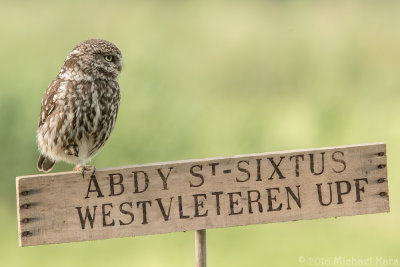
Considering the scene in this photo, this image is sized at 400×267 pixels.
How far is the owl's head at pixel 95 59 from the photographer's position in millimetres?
3219

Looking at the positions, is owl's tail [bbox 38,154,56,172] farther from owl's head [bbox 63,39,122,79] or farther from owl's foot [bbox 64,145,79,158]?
owl's head [bbox 63,39,122,79]

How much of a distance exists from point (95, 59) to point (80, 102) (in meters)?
0.17

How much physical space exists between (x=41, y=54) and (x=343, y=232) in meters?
2.13

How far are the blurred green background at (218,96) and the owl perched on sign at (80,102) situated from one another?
3.85 ft

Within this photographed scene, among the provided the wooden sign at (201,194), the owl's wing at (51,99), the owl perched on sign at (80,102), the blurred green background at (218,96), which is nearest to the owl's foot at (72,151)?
the owl perched on sign at (80,102)

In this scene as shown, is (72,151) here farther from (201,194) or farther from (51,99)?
(201,194)

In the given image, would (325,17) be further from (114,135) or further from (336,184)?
(336,184)

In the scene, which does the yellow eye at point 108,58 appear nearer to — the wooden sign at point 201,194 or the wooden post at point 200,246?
the wooden sign at point 201,194

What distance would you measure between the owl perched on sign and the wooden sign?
357 mm

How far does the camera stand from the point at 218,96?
22.3 ft

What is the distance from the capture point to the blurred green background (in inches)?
181

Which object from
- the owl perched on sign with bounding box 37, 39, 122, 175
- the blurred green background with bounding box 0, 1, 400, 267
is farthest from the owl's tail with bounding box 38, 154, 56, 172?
the blurred green background with bounding box 0, 1, 400, 267

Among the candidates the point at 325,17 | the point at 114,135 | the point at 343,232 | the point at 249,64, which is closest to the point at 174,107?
the point at 114,135

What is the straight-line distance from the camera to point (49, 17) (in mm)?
6832
